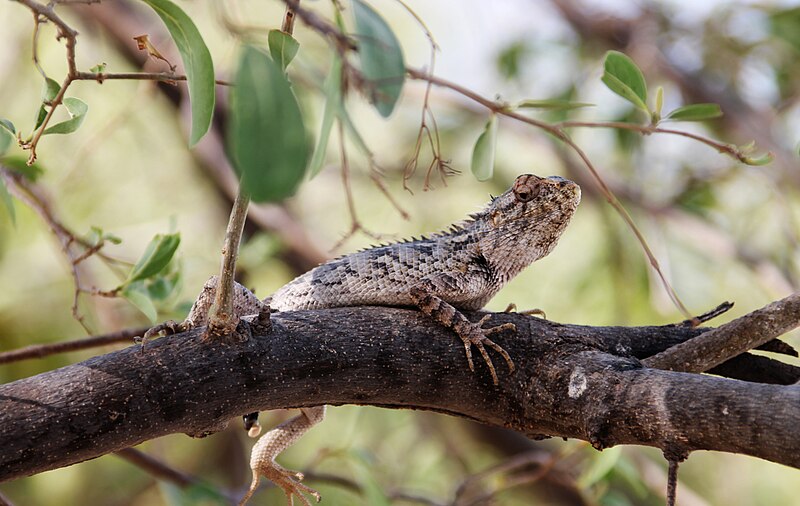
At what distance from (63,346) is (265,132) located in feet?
6.58

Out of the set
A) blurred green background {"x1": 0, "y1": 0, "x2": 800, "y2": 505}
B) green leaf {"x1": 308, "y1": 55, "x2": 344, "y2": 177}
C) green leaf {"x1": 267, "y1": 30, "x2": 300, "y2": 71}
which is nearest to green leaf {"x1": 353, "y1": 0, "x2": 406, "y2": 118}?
green leaf {"x1": 308, "y1": 55, "x2": 344, "y2": 177}

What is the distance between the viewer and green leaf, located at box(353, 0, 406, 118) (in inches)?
64.8

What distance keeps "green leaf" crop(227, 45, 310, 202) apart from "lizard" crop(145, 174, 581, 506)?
1.56 m

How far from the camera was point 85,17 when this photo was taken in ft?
19.3

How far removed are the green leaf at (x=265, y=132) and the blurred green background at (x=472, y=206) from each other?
398 centimetres

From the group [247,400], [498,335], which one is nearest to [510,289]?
[498,335]

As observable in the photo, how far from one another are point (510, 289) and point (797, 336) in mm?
2231

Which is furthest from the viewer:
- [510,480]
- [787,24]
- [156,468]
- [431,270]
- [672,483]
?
[787,24]

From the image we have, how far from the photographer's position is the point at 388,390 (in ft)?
7.48

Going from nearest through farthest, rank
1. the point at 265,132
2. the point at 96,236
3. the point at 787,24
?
1. the point at 265,132
2. the point at 96,236
3. the point at 787,24

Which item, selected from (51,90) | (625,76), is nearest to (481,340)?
(625,76)

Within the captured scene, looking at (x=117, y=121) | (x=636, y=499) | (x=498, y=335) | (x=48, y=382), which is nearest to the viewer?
(x=48, y=382)

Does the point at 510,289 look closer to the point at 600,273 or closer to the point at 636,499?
the point at 600,273

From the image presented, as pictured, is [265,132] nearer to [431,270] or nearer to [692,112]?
[692,112]
